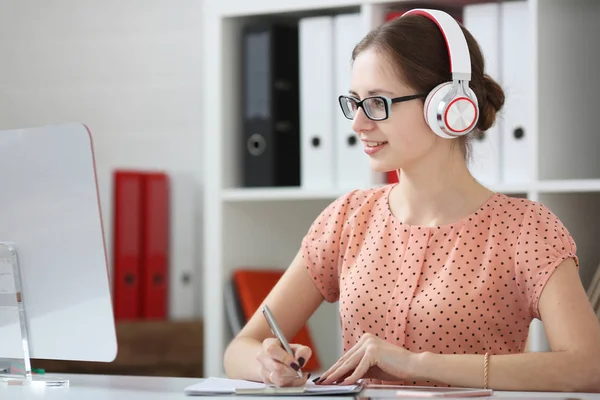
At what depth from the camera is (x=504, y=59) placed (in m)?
2.10

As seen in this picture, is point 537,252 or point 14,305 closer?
point 14,305

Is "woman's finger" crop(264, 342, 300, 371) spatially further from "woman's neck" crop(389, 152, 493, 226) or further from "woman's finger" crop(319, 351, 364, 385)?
"woman's neck" crop(389, 152, 493, 226)

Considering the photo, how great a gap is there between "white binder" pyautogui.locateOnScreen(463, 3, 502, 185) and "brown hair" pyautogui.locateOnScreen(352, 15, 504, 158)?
1.57 feet

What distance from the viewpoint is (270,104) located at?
7.57ft

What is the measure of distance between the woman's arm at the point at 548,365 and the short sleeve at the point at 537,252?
0.07 metres

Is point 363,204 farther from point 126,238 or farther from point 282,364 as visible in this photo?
point 126,238

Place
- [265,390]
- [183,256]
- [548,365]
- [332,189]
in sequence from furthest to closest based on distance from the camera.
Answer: [183,256] < [332,189] < [548,365] < [265,390]

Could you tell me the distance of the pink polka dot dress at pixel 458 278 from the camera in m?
1.54

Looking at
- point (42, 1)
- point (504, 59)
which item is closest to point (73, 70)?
point (42, 1)

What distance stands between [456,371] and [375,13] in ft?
3.62

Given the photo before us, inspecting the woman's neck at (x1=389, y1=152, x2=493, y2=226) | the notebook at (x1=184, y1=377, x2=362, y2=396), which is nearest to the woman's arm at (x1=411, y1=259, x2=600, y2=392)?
the notebook at (x1=184, y1=377, x2=362, y2=396)

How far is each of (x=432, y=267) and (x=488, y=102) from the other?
320mm

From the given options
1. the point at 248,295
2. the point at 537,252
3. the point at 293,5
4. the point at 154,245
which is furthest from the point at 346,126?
the point at 537,252

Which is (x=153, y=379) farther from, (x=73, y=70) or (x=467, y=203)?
(x=73, y=70)
